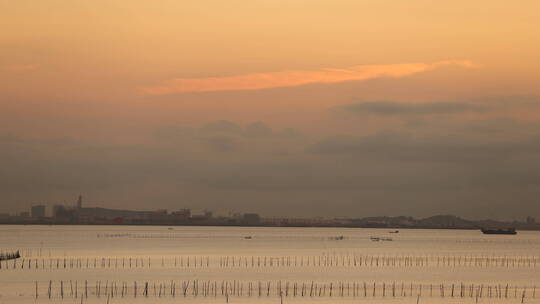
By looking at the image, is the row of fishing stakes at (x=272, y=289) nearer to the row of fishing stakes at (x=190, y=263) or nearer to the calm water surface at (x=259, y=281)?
the calm water surface at (x=259, y=281)

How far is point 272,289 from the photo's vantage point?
85.0m

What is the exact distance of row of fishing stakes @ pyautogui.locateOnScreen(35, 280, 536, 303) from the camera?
260 feet

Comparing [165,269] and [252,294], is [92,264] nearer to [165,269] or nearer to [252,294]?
[165,269]

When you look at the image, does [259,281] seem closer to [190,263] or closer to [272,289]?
[272,289]

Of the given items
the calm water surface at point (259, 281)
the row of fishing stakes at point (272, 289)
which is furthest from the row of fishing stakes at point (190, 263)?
the row of fishing stakes at point (272, 289)

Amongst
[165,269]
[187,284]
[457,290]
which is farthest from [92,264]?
[457,290]

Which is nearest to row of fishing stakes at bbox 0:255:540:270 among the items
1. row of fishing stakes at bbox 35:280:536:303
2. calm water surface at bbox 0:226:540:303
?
calm water surface at bbox 0:226:540:303

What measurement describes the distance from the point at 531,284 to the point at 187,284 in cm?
3756

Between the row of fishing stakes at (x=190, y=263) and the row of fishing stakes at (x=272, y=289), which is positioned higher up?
the row of fishing stakes at (x=190, y=263)

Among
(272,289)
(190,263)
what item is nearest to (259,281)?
(272,289)

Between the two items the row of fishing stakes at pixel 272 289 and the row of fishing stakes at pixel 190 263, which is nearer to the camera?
the row of fishing stakes at pixel 272 289

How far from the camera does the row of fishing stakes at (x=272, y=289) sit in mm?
79125

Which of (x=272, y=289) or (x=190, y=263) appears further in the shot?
(x=190, y=263)

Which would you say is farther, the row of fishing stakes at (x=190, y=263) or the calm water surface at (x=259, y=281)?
the row of fishing stakes at (x=190, y=263)
